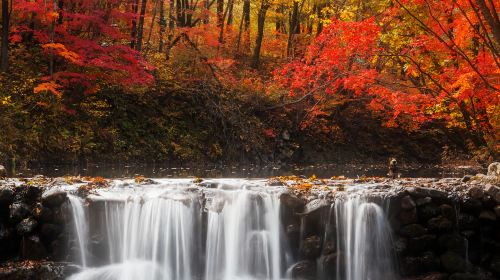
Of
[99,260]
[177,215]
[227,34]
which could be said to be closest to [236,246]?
[177,215]

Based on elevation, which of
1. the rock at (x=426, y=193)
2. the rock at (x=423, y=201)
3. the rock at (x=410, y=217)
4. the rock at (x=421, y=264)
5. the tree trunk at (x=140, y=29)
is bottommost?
the rock at (x=421, y=264)

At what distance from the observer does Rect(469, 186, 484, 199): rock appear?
898 centimetres

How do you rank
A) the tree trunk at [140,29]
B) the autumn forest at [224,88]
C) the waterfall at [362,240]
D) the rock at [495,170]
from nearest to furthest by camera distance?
the waterfall at [362,240] → the rock at [495,170] → the autumn forest at [224,88] → the tree trunk at [140,29]

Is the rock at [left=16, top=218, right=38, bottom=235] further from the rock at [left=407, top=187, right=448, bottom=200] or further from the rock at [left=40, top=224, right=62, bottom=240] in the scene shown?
the rock at [left=407, top=187, right=448, bottom=200]

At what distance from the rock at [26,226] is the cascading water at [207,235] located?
2.47 ft

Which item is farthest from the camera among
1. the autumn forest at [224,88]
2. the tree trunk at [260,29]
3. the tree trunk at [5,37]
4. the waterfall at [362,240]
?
the tree trunk at [260,29]

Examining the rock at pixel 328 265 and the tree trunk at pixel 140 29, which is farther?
the tree trunk at pixel 140 29

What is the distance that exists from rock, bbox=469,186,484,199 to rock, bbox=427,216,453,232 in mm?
706

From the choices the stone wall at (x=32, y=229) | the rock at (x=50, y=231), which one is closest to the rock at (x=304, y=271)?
the stone wall at (x=32, y=229)

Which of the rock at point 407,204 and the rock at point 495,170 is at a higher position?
the rock at point 495,170

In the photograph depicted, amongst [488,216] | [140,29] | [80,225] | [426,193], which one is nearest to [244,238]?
[80,225]

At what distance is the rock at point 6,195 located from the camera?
855 cm

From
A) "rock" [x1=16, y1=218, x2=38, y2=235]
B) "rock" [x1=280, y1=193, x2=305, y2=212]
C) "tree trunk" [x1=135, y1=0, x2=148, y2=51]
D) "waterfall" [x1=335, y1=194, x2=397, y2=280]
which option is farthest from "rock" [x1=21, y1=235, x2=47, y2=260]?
"tree trunk" [x1=135, y1=0, x2=148, y2=51]

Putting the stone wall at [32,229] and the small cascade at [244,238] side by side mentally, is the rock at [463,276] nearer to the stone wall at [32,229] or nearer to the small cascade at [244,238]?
the small cascade at [244,238]
